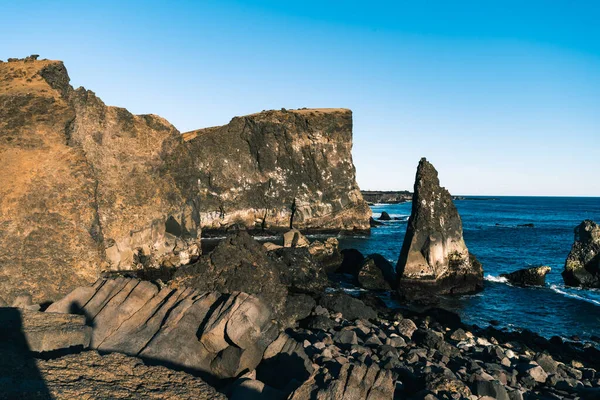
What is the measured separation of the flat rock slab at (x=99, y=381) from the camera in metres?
7.38

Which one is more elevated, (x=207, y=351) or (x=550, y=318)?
(x=207, y=351)

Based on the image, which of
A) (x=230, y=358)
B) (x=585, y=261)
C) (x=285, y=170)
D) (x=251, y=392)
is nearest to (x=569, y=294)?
(x=585, y=261)

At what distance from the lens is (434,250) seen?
1275 inches

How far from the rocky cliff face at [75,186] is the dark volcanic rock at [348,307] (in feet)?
42.0

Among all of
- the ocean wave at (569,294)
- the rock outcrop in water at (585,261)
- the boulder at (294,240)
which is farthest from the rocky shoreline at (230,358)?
the rock outcrop in water at (585,261)

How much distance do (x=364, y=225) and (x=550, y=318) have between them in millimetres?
50263

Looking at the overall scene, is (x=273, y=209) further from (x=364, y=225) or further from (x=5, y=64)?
(x=5, y=64)

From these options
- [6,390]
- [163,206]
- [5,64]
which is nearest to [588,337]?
[6,390]

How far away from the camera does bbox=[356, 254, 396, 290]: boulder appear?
33.2 meters

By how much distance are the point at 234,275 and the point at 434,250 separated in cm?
1777

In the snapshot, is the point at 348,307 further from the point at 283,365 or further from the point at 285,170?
the point at 285,170

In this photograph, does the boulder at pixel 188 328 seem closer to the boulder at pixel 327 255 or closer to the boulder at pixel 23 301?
the boulder at pixel 23 301

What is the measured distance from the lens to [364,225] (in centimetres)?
7738

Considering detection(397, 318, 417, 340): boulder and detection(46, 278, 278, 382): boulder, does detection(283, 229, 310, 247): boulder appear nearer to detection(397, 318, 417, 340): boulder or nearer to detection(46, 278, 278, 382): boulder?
detection(397, 318, 417, 340): boulder
